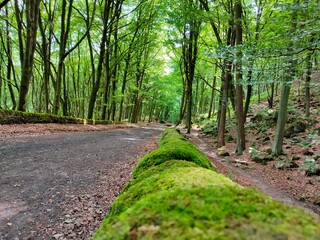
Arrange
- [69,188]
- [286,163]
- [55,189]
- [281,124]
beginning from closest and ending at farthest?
1. [55,189]
2. [69,188]
3. [286,163]
4. [281,124]

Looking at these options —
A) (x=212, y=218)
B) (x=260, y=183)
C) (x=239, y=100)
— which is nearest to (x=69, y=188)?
(x=212, y=218)

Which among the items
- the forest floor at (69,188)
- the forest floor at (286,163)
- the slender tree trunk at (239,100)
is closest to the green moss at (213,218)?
the forest floor at (69,188)

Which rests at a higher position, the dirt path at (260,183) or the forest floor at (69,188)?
the forest floor at (69,188)

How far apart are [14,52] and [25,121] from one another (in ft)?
73.2

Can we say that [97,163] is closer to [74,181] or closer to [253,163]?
[74,181]

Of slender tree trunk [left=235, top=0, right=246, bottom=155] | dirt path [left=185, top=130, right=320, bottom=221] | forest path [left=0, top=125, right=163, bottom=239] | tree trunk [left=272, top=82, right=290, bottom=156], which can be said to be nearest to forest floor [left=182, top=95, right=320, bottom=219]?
dirt path [left=185, top=130, right=320, bottom=221]

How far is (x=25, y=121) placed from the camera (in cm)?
1038

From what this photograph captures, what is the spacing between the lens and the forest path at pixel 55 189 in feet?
9.61

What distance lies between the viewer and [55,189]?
13.0ft

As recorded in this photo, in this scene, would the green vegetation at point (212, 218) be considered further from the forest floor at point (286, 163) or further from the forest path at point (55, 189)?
the forest floor at point (286, 163)

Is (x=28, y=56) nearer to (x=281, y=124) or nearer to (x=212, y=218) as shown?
(x=281, y=124)

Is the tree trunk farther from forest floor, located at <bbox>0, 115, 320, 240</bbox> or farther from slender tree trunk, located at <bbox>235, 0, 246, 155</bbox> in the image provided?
slender tree trunk, located at <bbox>235, 0, 246, 155</bbox>

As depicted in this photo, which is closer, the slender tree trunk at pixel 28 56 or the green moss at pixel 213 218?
the green moss at pixel 213 218

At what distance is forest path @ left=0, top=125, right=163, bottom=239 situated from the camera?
9.61ft
